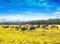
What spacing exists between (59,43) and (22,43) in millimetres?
4567

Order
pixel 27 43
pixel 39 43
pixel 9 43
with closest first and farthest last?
pixel 9 43 → pixel 27 43 → pixel 39 43

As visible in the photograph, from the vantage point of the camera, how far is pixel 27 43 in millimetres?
17922

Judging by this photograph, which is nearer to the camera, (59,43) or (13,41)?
(13,41)

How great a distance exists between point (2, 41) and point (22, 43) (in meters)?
2.01

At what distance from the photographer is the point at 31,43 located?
18250 millimetres

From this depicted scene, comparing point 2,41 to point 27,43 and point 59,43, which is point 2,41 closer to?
point 27,43

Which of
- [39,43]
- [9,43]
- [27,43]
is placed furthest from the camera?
[39,43]

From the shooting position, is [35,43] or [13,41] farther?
[35,43]

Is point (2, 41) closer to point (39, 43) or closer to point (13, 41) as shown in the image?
point (13, 41)

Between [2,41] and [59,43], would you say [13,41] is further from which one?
[59,43]

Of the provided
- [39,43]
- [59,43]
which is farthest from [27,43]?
[59,43]

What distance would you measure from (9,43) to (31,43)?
2592mm

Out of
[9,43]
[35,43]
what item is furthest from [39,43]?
[9,43]

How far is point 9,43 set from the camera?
16.8 metres
